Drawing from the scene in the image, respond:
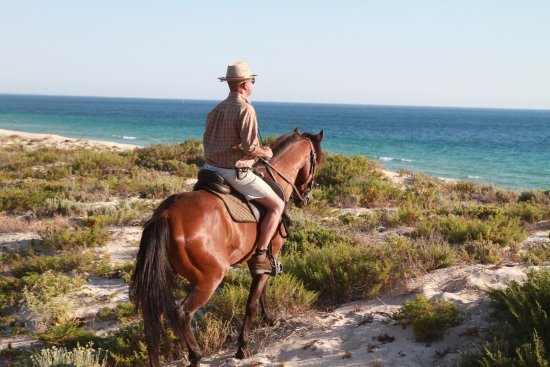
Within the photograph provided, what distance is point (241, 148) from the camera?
196 inches

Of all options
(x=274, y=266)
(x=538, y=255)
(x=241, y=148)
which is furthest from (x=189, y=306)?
(x=538, y=255)

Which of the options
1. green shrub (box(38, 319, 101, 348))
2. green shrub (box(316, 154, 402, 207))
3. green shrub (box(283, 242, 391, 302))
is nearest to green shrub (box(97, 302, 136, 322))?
green shrub (box(38, 319, 101, 348))

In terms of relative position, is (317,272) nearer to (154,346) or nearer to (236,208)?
(236,208)

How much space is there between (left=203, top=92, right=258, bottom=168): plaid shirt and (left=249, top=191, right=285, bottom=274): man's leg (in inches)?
18.7

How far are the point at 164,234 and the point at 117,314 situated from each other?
2.33m

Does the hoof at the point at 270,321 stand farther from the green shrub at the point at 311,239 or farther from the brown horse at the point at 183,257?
the green shrub at the point at 311,239

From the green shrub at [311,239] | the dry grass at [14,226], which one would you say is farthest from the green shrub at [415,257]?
the dry grass at [14,226]

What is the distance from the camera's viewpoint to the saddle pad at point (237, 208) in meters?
5.01

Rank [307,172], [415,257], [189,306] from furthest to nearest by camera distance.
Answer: [415,257]
[307,172]
[189,306]

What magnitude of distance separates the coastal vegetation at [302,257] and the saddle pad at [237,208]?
1.28 meters

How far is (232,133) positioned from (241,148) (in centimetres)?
18

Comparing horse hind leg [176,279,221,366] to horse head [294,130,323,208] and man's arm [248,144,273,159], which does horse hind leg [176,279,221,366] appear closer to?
man's arm [248,144,273,159]

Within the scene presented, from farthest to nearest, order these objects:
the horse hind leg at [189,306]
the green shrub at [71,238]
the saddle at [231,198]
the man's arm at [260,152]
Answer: the green shrub at [71,238] < the saddle at [231,198] < the man's arm at [260,152] < the horse hind leg at [189,306]

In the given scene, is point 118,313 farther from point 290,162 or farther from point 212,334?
point 290,162
